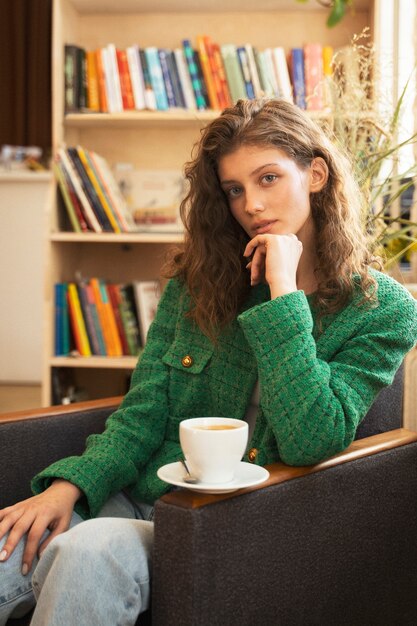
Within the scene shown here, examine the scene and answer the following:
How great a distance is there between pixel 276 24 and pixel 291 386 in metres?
1.95

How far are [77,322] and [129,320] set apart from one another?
0.57ft

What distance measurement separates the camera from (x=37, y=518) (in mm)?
1211

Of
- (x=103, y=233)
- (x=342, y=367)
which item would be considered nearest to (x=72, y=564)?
(x=342, y=367)

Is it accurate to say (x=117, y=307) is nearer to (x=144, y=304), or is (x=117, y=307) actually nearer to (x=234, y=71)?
(x=144, y=304)

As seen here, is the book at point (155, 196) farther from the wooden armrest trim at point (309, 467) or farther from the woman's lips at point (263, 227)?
the wooden armrest trim at point (309, 467)

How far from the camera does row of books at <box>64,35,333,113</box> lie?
2.56 metres

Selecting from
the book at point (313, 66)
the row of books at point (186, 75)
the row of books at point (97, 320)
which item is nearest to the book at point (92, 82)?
the row of books at point (186, 75)

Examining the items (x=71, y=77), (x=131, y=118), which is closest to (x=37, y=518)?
(x=131, y=118)

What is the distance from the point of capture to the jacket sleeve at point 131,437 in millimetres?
1299

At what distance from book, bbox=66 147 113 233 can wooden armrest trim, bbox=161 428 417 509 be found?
1520mm

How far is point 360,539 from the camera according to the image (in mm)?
1187

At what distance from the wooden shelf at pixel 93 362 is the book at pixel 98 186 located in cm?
43

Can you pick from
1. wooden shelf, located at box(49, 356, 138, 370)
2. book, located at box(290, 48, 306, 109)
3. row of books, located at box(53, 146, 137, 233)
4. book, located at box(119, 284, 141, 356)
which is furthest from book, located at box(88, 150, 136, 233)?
book, located at box(290, 48, 306, 109)

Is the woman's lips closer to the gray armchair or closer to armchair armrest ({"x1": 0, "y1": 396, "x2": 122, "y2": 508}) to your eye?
the gray armchair
